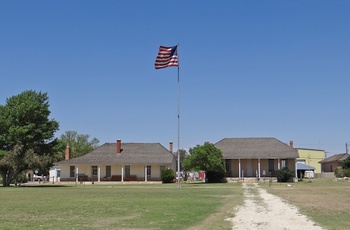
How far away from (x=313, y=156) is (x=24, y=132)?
80992mm

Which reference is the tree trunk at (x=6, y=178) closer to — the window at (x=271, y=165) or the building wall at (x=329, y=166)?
the window at (x=271, y=165)

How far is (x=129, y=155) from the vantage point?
7506cm

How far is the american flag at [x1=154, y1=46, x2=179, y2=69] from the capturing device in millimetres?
45287

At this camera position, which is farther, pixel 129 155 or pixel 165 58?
pixel 129 155

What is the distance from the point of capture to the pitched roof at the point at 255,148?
71250mm

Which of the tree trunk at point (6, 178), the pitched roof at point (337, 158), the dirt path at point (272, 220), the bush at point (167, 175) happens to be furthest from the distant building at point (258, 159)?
the dirt path at point (272, 220)

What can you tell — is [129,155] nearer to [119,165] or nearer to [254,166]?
[119,165]

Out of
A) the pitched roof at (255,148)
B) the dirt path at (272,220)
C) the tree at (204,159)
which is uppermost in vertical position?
the pitched roof at (255,148)

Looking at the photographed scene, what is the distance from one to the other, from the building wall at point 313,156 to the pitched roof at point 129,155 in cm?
4693

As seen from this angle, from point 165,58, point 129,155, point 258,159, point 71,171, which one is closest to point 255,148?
point 258,159

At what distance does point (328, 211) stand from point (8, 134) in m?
42.1

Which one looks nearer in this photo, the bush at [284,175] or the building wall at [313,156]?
the bush at [284,175]

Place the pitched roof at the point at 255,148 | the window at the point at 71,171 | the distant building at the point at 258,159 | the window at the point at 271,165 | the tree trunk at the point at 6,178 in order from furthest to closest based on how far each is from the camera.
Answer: the window at the point at 71,171 < the window at the point at 271,165 < the pitched roof at the point at 255,148 < the distant building at the point at 258,159 < the tree trunk at the point at 6,178

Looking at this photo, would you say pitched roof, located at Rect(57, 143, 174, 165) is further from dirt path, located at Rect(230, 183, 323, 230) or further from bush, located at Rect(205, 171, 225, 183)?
dirt path, located at Rect(230, 183, 323, 230)
